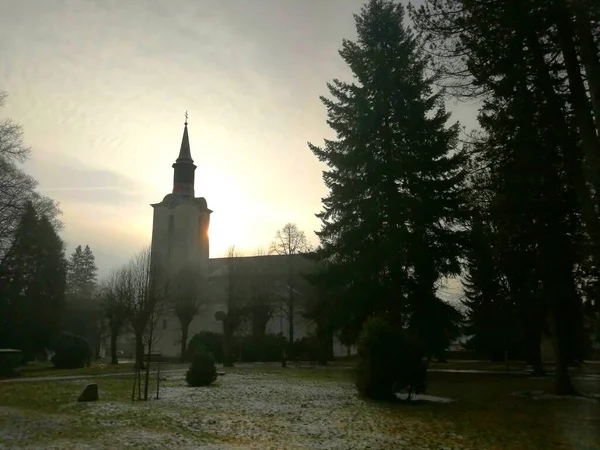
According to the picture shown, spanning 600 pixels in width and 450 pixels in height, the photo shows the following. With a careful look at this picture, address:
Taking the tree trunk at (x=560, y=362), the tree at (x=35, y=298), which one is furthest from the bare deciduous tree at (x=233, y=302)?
the tree trunk at (x=560, y=362)

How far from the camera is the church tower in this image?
66250 millimetres

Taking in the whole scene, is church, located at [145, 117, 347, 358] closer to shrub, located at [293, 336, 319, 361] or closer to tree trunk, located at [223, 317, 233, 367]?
shrub, located at [293, 336, 319, 361]

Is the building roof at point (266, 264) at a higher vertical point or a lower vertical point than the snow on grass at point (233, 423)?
higher

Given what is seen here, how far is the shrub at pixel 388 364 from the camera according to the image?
51.9 feet

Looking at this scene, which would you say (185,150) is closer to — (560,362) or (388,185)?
(388,185)

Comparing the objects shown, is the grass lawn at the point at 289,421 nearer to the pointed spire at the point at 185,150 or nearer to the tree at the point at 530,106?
the tree at the point at 530,106

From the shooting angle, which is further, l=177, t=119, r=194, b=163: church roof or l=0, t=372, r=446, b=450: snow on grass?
l=177, t=119, r=194, b=163: church roof

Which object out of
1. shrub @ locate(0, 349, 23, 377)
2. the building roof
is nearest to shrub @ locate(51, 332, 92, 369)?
shrub @ locate(0, 349, 23, 377)

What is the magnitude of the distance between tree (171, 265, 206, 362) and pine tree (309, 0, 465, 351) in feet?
77.6

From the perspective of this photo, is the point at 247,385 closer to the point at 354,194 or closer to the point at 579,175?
the point at 354,194

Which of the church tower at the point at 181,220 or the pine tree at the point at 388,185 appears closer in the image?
the pine tree at the point at 388,185

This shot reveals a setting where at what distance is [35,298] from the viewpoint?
43938 millimetres

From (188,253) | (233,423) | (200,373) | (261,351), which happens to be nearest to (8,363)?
(200,373)

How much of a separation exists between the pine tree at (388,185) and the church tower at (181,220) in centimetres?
4104
